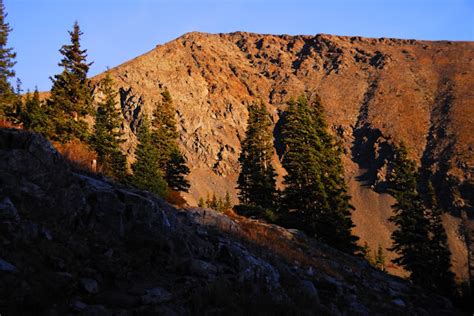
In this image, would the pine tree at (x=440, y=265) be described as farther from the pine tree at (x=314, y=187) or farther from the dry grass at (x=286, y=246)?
the dry grass at (x=286, y=246)

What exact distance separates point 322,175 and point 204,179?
3429 inches

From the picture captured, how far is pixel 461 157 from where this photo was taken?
125m

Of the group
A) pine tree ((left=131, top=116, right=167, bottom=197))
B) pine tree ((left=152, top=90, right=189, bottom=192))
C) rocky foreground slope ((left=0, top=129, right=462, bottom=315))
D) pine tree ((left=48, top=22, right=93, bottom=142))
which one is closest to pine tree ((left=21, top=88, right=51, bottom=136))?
pine tree ((left=48, top=22, right=93, bottom=142))

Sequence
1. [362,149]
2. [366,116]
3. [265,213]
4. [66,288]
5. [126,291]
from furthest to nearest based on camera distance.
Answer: [366,116] → [362,149] → [265,213] → [126,291] → [66,288]

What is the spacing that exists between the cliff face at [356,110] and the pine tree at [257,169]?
54.6 meters

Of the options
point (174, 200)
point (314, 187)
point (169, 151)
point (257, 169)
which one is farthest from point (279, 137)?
point (174, 200)

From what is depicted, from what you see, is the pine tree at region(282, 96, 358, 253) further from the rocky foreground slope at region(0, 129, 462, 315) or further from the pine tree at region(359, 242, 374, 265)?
the rocky foreground slope at region(0, 129, 462, 315)

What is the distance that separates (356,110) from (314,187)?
463ft

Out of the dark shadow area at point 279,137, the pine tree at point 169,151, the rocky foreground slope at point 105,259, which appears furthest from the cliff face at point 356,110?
the rocky foreground slope at point 105,259

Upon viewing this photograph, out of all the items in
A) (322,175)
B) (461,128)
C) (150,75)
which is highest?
(150,75)

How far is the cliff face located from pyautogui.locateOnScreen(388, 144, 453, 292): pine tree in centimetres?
5500

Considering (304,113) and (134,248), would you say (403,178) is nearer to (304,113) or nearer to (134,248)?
(304,113)

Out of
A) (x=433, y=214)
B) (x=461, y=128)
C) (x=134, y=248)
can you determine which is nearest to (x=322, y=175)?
(x=433, y=214)

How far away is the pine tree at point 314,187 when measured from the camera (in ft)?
119
